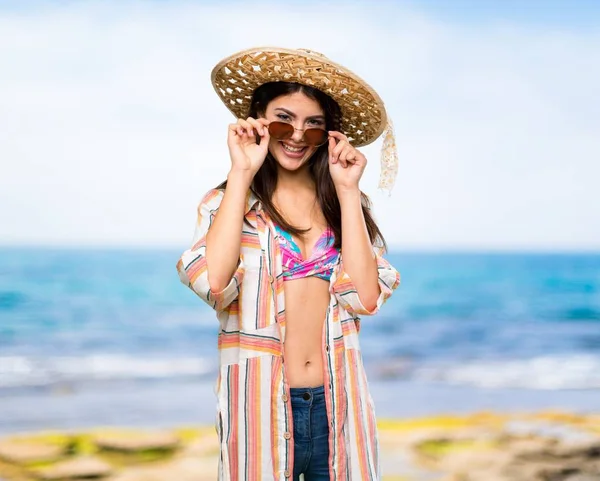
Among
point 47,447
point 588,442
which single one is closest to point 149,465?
point 47,447

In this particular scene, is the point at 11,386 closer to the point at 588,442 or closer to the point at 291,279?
the point at 588,442

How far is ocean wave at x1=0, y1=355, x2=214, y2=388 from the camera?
27.3ft

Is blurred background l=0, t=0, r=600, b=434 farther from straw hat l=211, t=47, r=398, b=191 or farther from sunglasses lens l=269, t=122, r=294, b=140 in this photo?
sunglasses lens l=269, t=122, r=294, b=140

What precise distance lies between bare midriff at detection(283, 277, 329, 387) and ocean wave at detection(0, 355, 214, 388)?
20.7ft

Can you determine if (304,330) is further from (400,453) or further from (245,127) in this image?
(400,453)

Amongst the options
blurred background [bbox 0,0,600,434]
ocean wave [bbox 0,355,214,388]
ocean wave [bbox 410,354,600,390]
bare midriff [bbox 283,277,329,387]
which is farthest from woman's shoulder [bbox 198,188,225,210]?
blurred background [bbox 0,0,600,434]

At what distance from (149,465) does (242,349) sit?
2859mm

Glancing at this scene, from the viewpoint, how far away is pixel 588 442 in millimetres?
4680

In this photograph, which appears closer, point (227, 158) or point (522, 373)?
point (522, 373)

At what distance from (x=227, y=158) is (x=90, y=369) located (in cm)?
443

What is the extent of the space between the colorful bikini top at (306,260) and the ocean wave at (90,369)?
632cm

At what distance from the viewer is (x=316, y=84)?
7.20ft

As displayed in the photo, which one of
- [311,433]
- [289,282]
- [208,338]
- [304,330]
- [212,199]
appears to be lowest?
[311,433]

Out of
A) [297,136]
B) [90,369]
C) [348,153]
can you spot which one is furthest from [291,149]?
[90,369]
